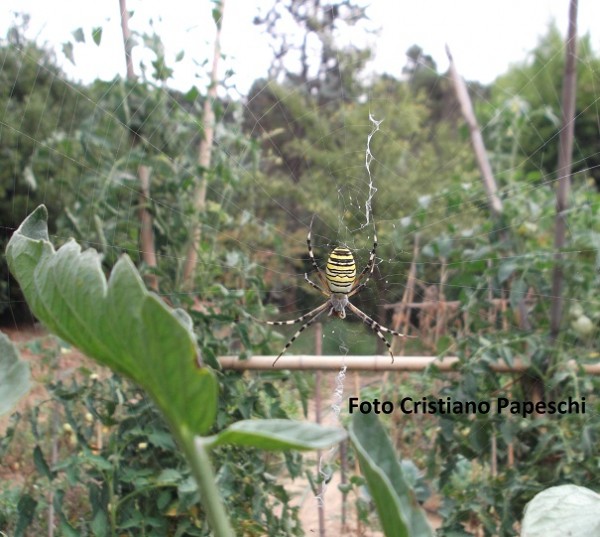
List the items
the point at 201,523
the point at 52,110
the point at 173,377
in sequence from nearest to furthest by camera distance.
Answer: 1. the point at 173,377
2. the point at 201,523
3. the point at 52,110

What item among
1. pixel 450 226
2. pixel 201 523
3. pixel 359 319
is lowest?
pixel 201 523

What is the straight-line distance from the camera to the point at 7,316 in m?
4.34

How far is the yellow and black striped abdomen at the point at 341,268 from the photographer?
78.8 inches

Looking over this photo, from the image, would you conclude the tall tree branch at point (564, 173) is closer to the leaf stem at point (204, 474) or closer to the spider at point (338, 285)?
the spider at point (338, 285)

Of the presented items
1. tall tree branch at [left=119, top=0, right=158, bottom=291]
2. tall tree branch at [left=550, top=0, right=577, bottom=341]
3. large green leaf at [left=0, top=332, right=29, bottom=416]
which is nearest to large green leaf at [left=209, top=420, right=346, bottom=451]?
large green leaf at [left=0, top=332, right=29, bottom=416]

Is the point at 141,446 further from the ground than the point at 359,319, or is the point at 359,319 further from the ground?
the point at 359,319

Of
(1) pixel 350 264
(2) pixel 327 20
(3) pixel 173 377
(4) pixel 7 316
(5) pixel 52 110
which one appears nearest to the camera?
(3) pixel 173 377

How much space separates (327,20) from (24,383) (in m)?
2.43

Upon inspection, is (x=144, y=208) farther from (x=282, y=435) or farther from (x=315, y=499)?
(x=282, y=435)

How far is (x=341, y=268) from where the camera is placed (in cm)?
201

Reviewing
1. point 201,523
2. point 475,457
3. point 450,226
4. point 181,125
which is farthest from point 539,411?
point 181,125

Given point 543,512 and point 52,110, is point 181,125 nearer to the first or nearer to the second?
point 543,512

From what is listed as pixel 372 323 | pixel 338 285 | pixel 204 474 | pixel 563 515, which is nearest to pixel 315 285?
pixel 338 285

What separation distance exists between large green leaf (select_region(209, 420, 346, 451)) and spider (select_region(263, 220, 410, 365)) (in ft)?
5.70
